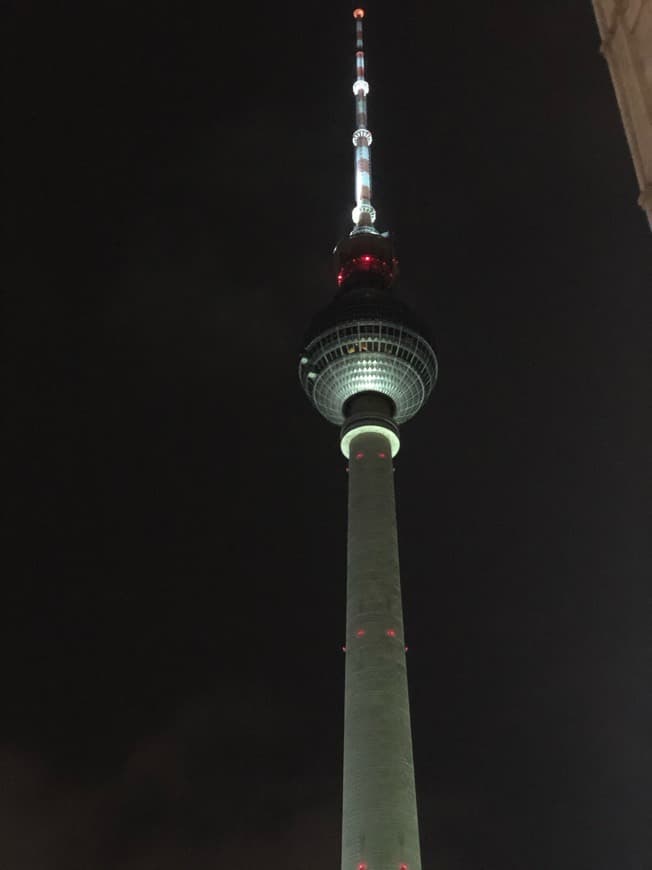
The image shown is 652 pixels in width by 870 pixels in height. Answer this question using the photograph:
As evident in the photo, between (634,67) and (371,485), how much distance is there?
60.5 m

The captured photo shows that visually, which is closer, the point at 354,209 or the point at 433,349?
the point at 433,349

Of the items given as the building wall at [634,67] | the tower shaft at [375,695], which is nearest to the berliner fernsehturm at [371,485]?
the tower shaft at [375,695]

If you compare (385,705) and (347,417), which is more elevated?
(347,417)

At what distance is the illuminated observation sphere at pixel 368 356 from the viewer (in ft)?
260

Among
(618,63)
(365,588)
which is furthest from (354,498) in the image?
(618,63)

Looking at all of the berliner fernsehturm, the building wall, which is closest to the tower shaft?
the berliner fernsehturm

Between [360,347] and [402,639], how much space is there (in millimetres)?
26692

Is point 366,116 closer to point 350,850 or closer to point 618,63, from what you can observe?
point 350,850

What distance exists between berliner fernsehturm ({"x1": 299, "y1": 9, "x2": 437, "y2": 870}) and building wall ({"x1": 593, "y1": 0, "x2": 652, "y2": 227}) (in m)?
51.8

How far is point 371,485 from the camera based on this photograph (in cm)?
7031

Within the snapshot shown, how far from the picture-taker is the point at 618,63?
10.9m

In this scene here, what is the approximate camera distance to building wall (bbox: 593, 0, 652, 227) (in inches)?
393

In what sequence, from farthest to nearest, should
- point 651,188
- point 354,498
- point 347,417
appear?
point 347,417 → point 354,498 → point 651,188

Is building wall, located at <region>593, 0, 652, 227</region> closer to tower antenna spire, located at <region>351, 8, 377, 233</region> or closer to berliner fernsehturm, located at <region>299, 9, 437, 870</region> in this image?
berliner fernsehturm, located at <region>299, 9, 437, 870</region>
